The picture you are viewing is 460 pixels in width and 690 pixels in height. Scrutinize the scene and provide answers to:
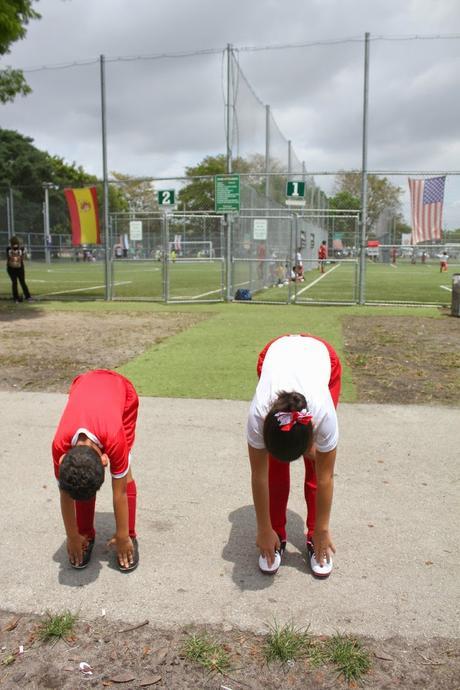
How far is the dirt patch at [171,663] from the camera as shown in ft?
7.47

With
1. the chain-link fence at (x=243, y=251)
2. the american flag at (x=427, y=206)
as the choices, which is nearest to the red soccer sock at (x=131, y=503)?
the chain-link fence at (x=243, y=251)

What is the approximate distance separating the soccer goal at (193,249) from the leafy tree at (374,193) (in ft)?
12.4

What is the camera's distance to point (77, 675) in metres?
2.32

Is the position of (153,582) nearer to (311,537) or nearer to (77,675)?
(77,675)

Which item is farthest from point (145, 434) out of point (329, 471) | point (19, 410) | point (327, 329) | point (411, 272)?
point (411, 272)

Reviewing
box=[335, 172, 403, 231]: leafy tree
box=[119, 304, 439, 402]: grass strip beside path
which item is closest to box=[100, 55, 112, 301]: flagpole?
box=[119, 304, 439, 402]: grass strip beside path

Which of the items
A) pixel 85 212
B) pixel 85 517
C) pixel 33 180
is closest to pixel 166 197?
pixel 85 212

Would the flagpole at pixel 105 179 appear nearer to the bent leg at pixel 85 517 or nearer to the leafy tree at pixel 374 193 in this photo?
the leafy tree at pixel 374 193

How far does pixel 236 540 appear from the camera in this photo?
3.31 meters

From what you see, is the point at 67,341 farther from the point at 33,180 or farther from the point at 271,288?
the point at 33,180

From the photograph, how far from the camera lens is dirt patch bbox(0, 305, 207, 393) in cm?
714

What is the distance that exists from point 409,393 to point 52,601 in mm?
4433

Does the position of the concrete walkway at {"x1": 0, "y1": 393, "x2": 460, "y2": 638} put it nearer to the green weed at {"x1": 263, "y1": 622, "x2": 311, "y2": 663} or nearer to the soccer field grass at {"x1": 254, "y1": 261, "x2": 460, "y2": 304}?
the green weed at {"x1": 263, "y1": 622, "x2": 311, "y2": 663}

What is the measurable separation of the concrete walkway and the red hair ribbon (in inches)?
36.2
